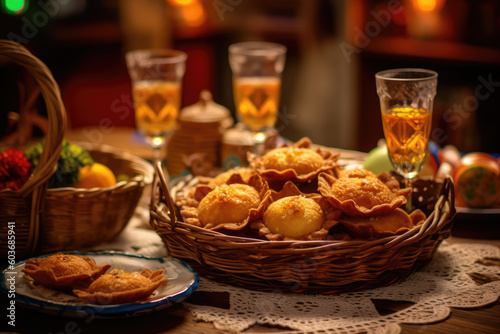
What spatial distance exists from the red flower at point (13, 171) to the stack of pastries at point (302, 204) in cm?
39

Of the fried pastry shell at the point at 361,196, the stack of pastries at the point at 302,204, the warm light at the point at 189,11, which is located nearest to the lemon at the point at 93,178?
the stack of pastries at the point at 302,204

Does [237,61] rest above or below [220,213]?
above

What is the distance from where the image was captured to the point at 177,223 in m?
1.29

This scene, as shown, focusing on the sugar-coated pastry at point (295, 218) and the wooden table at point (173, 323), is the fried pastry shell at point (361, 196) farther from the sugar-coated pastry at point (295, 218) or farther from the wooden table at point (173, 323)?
the wooden table at point (173, 323)

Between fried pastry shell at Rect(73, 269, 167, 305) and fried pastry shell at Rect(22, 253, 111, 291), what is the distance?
3 centimetres

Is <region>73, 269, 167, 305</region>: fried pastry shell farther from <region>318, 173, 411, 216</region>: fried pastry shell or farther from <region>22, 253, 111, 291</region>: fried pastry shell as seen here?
<region>318, 173, 411, 216</region>: fried pastry shell

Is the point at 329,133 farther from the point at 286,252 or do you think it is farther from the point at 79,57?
the point at 286,252

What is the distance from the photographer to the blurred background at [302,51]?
11.8 feet

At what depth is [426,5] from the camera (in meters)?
3.73

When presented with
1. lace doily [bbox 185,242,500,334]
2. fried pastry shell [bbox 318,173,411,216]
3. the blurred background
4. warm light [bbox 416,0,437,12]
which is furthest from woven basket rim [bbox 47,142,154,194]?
warm light [bbox 416,0,437,12]

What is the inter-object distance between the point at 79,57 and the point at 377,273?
412cm

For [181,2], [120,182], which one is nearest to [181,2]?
[181,2]

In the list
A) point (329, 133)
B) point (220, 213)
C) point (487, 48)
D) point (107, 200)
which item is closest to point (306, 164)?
point (220, 213)

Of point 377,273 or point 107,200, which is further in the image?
point 107,200
